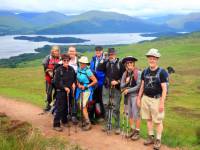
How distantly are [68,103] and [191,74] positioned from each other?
320 ft

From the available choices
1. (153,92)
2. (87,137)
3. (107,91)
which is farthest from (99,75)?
Answer: (153,92)

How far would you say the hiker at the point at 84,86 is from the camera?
43.3 ft

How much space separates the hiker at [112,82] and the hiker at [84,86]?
48 centimetres

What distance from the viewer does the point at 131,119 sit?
1255cm

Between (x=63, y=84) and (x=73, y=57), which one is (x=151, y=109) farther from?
(x=73, y=57)

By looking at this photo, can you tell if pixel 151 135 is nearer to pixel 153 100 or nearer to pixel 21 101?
pixel 153 100

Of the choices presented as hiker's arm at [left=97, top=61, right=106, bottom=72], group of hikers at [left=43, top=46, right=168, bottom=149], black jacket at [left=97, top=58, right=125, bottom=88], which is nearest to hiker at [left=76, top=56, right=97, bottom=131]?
group of hikers at [left=43, top=46, right=168, bottom=149]

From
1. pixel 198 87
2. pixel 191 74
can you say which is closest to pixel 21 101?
pixel 198 87

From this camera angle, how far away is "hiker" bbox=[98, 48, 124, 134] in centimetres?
1270

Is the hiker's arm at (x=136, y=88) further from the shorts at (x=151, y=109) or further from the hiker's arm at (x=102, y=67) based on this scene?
the hiker's arm at (x=102, y=67)

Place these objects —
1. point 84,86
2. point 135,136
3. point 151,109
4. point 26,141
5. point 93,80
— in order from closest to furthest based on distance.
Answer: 1. point 26,141
2. point 151,109
3. point 135,136
4. point 93,80
5. point 84,86

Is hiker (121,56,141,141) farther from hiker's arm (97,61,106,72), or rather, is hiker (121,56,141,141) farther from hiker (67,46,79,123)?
hiker (67,46,79,123)

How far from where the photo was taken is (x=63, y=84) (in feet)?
44.0

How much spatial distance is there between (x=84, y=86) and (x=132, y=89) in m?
2.07
